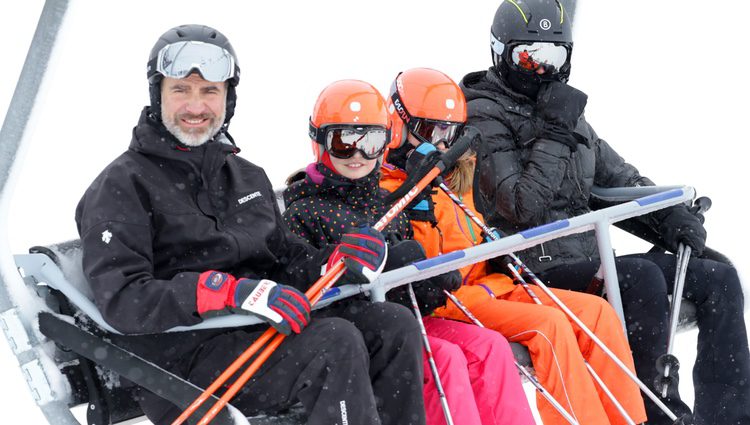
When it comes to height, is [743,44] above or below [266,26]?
below

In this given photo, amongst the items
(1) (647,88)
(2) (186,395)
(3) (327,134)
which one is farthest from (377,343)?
(1) (647,88)

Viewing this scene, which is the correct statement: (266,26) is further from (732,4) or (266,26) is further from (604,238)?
(732,4)

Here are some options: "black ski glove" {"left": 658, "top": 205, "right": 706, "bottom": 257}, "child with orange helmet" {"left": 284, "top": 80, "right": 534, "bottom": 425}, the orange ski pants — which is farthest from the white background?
"child with orange helmet" {"left": 284, "top": 80, "right": 534, "bottom": 425}

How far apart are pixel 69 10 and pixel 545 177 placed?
230 cm

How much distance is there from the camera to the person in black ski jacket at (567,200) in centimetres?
529

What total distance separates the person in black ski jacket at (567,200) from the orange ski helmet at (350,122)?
0.61 meters

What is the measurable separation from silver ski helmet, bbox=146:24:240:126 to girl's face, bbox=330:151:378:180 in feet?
1.93

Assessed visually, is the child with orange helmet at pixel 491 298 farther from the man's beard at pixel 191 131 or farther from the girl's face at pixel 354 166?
the man's beard at pixel 191 131

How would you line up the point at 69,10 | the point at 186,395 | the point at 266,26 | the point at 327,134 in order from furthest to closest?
the point at 266,26, the point at 327,134, the point at 186,395, the point at 69,10

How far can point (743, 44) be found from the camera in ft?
36.5

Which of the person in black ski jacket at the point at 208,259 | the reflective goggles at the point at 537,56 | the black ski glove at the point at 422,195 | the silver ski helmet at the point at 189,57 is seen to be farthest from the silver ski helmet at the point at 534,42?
the silver ski helmet at the point at 189,57

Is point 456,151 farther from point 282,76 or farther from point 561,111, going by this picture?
point 282,76

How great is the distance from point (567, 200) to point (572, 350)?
1.03 m

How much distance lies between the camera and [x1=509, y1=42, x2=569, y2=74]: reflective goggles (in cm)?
563
